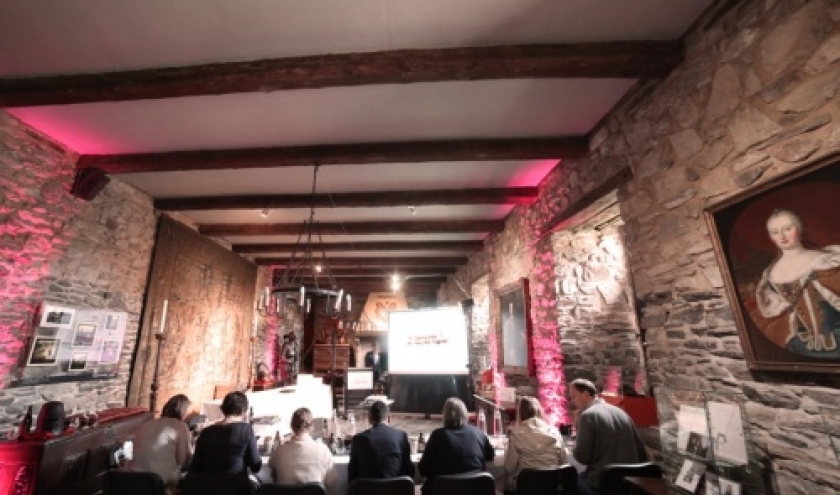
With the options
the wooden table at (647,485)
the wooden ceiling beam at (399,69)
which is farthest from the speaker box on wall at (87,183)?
the wooden table at (647,485)

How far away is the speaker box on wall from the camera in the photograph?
3916mm

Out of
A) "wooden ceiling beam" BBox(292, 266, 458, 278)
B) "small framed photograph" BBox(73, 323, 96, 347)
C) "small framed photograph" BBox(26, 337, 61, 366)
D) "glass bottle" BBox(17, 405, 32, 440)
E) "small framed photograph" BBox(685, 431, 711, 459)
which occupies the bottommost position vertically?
"small framed photograph" BBox(685, 431, 711, 459)

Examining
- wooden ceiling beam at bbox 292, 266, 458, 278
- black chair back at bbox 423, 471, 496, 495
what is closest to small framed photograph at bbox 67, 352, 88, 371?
black chair back at bbox 423, 471, 496, 495

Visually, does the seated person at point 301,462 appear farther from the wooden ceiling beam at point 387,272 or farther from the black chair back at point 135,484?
the wooden ceiling beam at point 387,272

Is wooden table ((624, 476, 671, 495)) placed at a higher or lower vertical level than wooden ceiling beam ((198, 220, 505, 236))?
lower

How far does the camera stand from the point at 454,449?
8.91 ft

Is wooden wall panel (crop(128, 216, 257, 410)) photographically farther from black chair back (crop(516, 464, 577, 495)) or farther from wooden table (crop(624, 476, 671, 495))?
wooden table (crop(624, 476, 671, 495))

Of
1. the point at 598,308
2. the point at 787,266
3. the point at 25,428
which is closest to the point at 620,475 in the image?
the point at 787,266

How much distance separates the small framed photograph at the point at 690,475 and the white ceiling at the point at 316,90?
260 centimetres

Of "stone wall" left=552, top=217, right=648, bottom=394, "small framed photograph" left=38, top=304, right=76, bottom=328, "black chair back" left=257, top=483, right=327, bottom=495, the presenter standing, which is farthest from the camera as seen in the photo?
the presenter standing

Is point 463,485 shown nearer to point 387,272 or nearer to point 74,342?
point 74,342

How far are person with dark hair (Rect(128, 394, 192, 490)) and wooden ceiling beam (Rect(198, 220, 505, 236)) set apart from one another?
357 cm

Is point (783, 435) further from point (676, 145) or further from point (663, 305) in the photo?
point (676, 145)

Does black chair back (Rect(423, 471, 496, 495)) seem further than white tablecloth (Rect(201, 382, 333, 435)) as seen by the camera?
No
